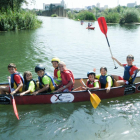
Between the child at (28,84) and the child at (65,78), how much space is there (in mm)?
849

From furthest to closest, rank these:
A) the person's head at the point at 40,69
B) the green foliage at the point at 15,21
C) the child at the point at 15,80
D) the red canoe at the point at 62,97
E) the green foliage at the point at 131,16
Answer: the green foliage at the point at 131,16 → the green foliage at the point at 15,21 → the red canoe at the point at 62,97 → the child at the point at 15,80 → the person's head at the point at 40,69

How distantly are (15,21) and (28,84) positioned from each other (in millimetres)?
23043

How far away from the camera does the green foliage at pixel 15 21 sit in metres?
25.3

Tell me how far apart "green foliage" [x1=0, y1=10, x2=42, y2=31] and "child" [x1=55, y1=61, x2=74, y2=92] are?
21682mm

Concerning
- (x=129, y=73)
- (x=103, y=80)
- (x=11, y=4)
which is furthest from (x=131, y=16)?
(x=103, y=80)

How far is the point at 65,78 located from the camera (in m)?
6.09

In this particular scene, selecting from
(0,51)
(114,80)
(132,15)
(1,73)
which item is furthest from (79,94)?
(132,15)

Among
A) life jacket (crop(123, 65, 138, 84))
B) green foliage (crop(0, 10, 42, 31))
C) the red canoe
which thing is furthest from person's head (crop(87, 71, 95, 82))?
green foliage (crop(0, 10, 42, 31))

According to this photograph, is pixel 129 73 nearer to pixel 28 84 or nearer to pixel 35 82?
pixel 35 82

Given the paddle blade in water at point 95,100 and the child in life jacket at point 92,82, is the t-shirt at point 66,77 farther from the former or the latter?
the paddle blade in water at point 95,100

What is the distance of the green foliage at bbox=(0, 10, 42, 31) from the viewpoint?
25.3 metres

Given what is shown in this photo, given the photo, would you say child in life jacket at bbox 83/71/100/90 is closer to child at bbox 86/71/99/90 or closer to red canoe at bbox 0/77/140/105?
child at bbox 86/71/99/90

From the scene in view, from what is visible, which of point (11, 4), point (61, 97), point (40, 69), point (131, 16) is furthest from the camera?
point (131, 16)

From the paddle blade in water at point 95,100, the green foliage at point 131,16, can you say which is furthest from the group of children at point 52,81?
the green foliage at point 131,16
